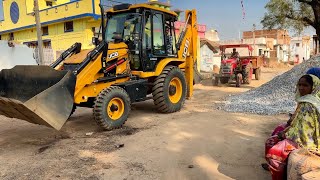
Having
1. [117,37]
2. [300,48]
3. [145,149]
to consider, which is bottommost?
[145,149]

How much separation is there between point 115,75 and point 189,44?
3237 millimetres

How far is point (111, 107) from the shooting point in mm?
6703

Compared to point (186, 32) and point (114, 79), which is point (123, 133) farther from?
point (186, 32)

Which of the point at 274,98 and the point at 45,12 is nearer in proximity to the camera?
the point at 274,98

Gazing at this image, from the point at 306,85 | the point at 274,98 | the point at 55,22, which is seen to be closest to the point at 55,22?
the point at 55,22

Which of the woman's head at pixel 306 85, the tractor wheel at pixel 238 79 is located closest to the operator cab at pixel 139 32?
the woman's head at pixel 306 85

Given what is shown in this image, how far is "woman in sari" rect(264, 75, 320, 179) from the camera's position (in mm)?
3410

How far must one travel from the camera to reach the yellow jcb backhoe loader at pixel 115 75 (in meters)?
5.57

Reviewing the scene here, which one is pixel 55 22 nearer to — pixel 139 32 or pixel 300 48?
pixel 139 32

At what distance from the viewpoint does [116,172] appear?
4.53 meters

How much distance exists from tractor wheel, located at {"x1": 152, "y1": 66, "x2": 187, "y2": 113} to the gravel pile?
135 cm

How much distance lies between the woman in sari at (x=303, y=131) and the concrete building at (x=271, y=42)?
3772 centimetres

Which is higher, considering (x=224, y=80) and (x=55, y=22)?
(x=55, y=22)

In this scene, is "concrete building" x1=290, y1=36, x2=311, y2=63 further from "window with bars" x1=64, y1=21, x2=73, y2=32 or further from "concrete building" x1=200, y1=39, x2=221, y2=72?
"window with bars" x1=64, y1=21, x2=73, y2=32
